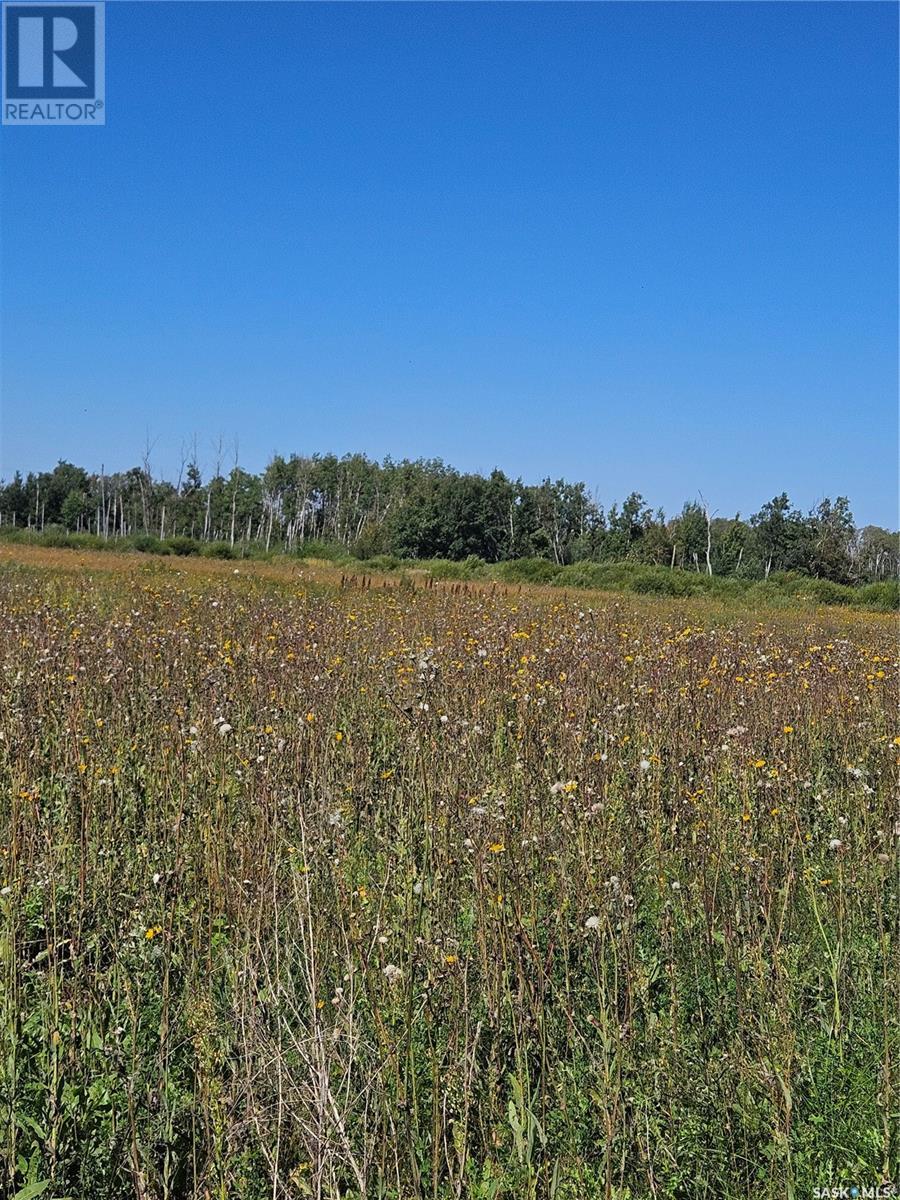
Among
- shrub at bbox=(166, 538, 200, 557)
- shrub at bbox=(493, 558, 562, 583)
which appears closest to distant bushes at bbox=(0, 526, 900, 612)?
shrub at bbox=(493, 558, 562, 583)

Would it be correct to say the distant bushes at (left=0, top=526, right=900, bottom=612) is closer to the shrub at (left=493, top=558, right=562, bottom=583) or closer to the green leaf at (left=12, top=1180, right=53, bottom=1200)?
the shrub at (left=493, top=558, right=562, bottom=583)

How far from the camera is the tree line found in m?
59.8

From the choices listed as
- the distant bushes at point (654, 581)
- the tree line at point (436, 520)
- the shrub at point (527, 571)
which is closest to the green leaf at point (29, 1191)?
the distant bushes at point (654, 581)

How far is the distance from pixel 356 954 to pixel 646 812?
6.05 feet

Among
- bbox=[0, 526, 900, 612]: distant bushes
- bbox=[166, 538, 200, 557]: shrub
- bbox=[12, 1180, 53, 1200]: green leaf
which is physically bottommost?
bbox=[12, 1180, 53, 1200]: green leaf

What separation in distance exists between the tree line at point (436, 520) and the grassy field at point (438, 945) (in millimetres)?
41807

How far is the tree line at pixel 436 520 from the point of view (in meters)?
59.8

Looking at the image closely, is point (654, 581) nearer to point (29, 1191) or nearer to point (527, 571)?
point (527, 571)

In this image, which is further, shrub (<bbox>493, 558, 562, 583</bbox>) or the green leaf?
shrub (<bbox>493, 558, 562, 583</bbox>)

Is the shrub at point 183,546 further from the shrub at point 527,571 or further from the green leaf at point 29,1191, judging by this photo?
the green leaf at point 29,1191

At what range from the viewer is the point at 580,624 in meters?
10.9

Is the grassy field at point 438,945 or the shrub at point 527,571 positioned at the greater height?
the shrub at point 527,571

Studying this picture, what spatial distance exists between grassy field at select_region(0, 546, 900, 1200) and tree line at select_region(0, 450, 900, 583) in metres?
41.8

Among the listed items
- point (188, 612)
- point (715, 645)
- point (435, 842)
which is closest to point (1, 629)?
point (188, 612)
